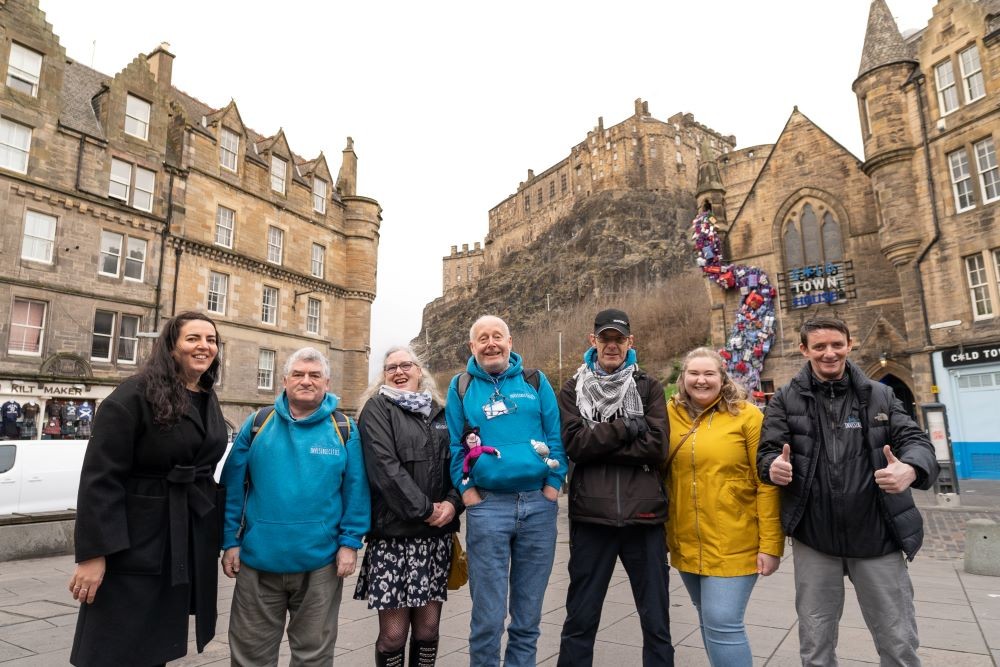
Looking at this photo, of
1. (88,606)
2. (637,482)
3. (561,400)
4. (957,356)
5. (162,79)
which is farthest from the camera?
(162,79)

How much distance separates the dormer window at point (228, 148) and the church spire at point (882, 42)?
24.0 metres

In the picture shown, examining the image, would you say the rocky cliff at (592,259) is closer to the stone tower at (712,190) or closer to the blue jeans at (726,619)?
the stone tower at (712,190)

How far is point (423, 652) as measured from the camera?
343 cm

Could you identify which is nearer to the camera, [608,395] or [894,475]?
[894,475]

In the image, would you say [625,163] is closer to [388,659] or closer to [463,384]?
[463,384]

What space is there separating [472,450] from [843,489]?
6.47 ft

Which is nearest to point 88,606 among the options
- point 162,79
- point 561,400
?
point 561,400

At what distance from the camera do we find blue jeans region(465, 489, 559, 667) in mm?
3385

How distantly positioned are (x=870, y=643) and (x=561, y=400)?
10.1 feet

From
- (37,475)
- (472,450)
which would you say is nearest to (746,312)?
(37,475)

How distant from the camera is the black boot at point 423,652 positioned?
343 cm

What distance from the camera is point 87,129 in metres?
20.9

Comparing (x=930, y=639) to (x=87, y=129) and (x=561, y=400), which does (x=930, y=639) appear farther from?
(x=87, y=129)

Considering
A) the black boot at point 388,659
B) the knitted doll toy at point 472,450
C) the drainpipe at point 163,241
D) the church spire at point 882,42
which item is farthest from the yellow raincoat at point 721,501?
the drainpipe at point 163,241
